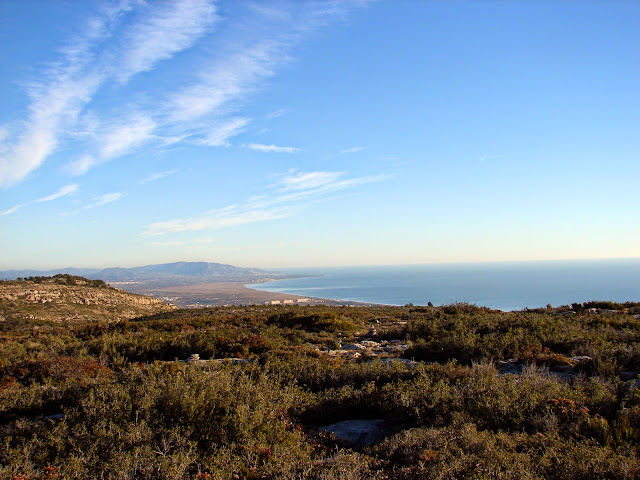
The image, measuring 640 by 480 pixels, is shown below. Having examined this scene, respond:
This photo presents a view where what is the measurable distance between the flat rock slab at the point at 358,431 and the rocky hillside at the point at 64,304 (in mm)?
31163

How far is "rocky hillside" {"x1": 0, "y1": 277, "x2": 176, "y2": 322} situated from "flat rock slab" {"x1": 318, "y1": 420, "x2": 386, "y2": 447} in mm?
31163

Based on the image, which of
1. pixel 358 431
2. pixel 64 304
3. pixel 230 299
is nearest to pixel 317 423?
pixel 358 431

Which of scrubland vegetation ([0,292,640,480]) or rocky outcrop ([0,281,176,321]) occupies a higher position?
scrubland vegetation ([0,292,640,480])

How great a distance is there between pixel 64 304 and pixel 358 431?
3932 centimetres

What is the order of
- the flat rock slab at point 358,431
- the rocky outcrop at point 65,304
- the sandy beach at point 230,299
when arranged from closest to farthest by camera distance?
1. the flat rock slab at point 358,431
2. the rocky outcrop at point 65,304
3. the sandy beach at point 230,299

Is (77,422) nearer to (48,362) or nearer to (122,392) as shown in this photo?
(122,392)

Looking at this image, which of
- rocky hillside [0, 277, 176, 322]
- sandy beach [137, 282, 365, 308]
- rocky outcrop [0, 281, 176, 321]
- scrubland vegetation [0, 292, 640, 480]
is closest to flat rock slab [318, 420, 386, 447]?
scrubland vegetation [0, 292, 640, 480]

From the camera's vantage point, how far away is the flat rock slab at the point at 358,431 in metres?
5.14

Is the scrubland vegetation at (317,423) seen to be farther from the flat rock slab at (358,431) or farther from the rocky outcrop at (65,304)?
the rocky outcrop at (65,304)

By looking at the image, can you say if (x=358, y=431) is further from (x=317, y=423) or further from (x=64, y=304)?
(x=64, y=304)

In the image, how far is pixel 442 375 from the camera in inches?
271

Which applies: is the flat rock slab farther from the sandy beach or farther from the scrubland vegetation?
the sandy beach

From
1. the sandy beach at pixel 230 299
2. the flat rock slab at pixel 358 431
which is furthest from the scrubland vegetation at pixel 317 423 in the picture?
the sandy beach at pixel 230 299

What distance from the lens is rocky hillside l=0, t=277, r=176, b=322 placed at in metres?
30.4
